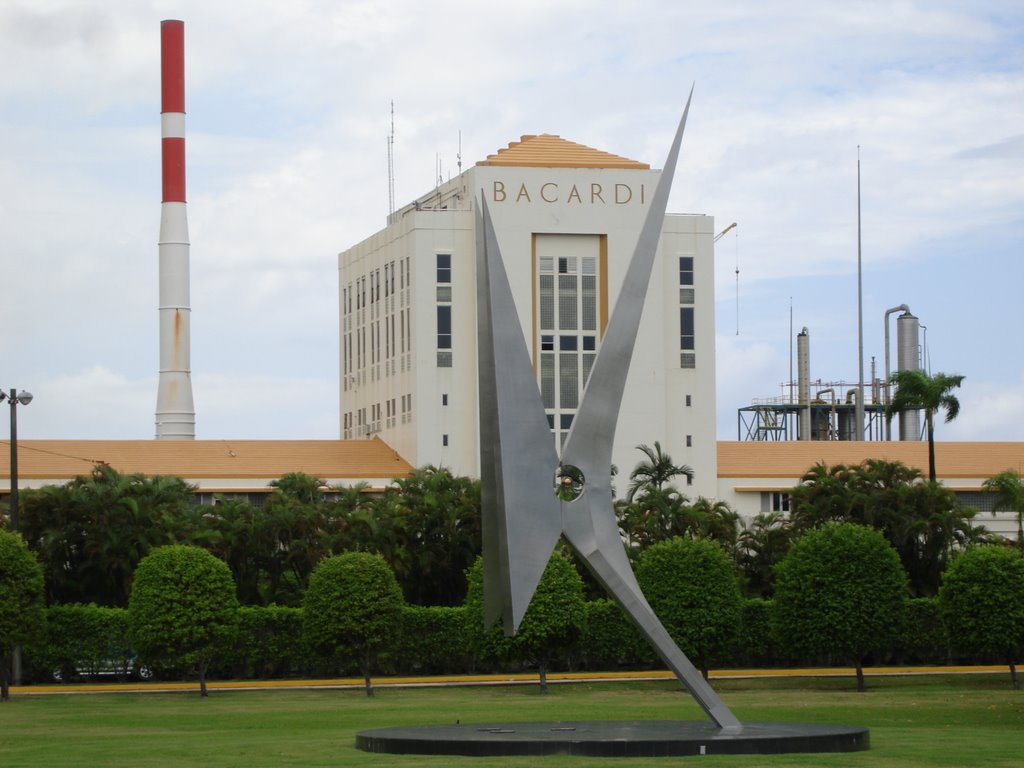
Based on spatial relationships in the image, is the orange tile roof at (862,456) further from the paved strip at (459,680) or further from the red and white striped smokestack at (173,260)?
the red and white striped smokestack at (173,260)

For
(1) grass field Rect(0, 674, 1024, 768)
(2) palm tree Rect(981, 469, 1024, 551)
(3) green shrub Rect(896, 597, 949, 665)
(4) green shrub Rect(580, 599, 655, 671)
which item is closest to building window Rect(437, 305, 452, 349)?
(2) palm tree Rect(981, 469, 1024, 551)

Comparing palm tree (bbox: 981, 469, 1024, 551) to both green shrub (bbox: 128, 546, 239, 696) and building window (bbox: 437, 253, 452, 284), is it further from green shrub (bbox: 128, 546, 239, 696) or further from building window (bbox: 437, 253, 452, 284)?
green shrub (bbox: 128, 546, 239, 696)

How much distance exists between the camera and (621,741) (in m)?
25.7

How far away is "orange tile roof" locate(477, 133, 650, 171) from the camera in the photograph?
78438mm

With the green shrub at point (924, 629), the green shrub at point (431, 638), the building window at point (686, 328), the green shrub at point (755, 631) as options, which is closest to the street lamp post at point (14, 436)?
the green shrub at point (431, 638)

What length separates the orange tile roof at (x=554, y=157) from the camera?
78.4 m

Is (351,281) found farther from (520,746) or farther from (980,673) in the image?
(520,746)

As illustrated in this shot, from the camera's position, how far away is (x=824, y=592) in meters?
50.7

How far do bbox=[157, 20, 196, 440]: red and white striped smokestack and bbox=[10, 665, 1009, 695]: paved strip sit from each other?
1095 inches

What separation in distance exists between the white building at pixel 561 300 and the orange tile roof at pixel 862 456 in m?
2.31

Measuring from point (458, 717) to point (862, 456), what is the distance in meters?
44.3

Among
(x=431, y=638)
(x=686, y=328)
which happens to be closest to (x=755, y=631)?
(x=431, y=638)

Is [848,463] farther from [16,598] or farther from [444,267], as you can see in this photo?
[16,598]

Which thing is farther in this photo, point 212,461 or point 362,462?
point 362,462
